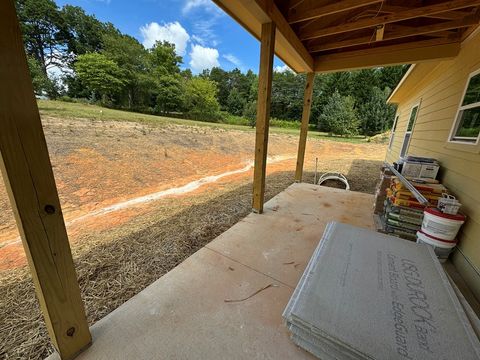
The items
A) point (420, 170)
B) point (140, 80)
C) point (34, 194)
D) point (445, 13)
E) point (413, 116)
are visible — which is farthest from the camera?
point (140, 80)

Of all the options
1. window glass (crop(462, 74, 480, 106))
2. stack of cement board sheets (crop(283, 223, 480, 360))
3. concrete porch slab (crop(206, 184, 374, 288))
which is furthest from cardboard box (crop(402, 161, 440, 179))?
stack of cement board sheets (crop(283, 223, 480, 360))

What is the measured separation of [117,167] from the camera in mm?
5887

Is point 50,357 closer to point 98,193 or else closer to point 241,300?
point 241,300

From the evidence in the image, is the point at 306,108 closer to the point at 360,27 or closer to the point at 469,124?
the point at 360,27

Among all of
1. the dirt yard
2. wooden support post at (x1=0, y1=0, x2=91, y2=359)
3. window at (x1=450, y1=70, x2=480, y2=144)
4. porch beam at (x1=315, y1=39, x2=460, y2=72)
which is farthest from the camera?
porch beam at (x1=315, y1=39, x2=460, y2=72)

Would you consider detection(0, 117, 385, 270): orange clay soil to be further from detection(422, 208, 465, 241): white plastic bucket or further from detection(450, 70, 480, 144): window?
detection(450, 70, 480, 144): window

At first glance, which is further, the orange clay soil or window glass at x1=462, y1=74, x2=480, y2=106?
the orange clay soil

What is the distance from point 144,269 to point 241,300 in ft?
3.05

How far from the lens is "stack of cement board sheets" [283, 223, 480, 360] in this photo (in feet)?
2.94

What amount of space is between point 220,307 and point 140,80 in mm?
26487

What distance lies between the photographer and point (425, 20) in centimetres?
268

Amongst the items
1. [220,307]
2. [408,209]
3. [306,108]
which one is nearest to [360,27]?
[306,108]

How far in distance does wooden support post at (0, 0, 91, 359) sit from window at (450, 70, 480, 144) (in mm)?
3570

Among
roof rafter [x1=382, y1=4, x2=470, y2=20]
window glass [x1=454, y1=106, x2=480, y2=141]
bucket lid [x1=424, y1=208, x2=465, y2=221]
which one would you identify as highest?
roof rafter [x1=382, y1=4, x2=470, y2=20]
